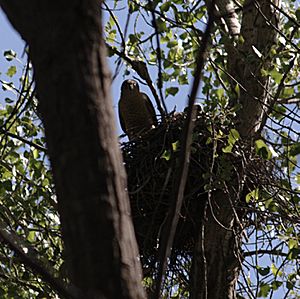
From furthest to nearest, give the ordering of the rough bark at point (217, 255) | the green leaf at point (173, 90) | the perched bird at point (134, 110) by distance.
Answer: the perched bird at point (134, 110)
the green leaf at point (173, 90)
the rough bark at point (217, 255)

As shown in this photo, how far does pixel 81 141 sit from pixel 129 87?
3.88 m

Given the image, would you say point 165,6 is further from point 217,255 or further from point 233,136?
point 217,255

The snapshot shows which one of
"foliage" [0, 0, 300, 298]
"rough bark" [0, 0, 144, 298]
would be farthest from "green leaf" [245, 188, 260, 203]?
"rough bark" [0, 0, 144, 298]

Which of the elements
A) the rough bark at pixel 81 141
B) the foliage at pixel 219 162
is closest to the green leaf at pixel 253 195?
the foliage at pixel 219 162

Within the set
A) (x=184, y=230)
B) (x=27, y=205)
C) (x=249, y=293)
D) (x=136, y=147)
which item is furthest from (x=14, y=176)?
(x=249, y=293)

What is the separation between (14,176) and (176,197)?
3026mm

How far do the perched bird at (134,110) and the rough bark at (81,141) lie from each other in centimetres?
304

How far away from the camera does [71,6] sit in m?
1.04

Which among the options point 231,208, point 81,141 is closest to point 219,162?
point 231,208

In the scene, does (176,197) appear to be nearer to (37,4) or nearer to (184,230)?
(37,4)

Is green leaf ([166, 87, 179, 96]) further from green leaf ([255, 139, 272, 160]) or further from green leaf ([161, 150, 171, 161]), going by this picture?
green leaf ([255, 139, 272, 160])

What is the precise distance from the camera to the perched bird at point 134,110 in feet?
14.3

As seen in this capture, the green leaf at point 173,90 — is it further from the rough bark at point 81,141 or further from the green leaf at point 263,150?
the rough bark at point 81,141

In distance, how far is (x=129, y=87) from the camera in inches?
192
